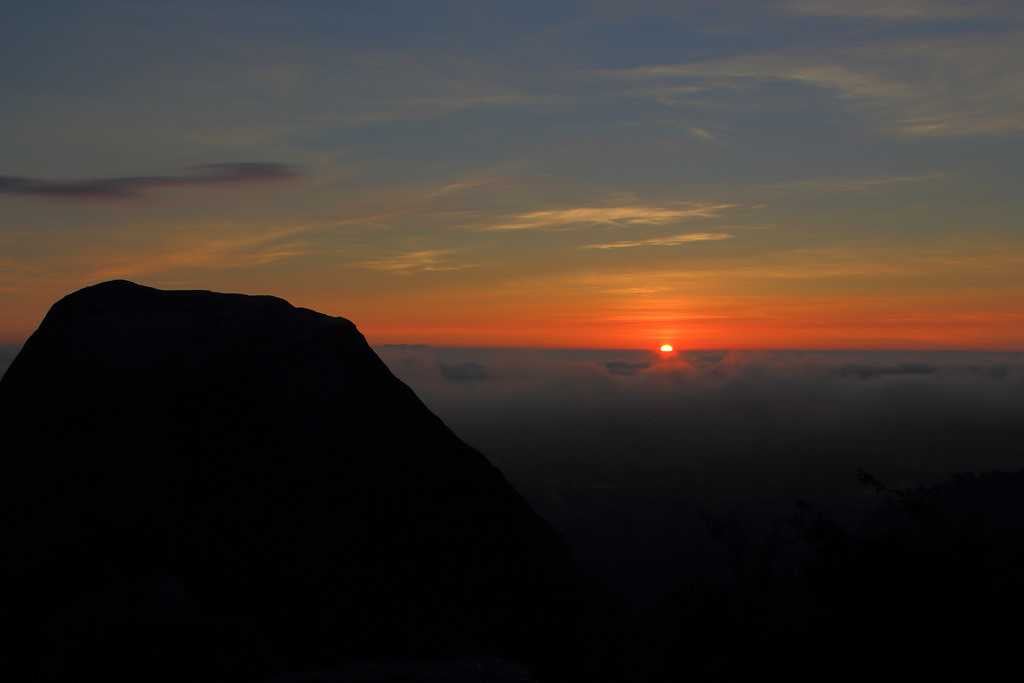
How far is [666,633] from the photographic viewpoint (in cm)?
1291

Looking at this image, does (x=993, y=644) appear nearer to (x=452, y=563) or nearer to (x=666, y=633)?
(x=666, y=633)

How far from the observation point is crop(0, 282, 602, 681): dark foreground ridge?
11172 millimetres

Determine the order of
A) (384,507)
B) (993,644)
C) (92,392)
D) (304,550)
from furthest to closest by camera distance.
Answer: (92,392) → (384,507) → (304,550) → (993,644)

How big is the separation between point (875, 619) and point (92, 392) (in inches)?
460

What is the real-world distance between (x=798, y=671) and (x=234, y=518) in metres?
7.64

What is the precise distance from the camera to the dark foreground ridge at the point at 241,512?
11.2 m

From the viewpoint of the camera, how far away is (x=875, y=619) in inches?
417

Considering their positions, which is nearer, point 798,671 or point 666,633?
point 798,671

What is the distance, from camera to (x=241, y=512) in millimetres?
13039

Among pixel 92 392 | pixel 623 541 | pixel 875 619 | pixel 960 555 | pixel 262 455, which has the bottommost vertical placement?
pixel 623 541

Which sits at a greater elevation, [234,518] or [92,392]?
[92,392]

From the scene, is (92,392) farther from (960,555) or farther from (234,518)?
(960,555)

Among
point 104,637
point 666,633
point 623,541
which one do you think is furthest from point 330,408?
point 623,541

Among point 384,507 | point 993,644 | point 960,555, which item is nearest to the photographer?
point 993,644
